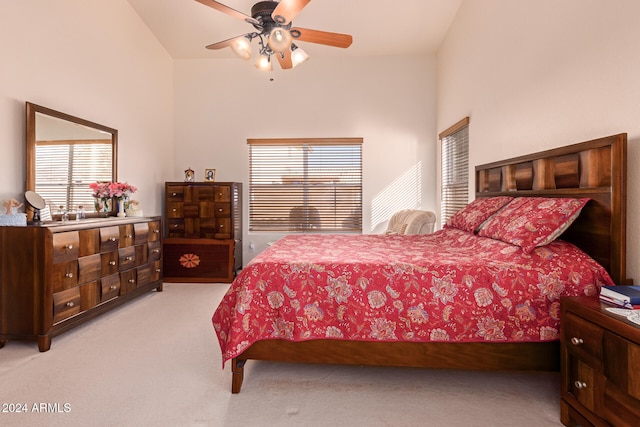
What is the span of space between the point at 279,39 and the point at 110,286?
8.65 ft

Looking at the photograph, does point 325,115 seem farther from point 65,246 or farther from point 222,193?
point 65,246

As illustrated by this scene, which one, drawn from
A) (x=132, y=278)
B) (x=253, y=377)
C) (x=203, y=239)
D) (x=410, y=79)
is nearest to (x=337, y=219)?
(x=203, y=239)

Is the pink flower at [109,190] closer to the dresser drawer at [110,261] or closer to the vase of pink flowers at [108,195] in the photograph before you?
→ the vase of pink flowers at [108,195]

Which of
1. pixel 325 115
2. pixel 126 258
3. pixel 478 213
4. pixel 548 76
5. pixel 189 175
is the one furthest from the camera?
pixel 325 115

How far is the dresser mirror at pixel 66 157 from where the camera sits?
290cm

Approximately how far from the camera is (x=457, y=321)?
181 centimetres

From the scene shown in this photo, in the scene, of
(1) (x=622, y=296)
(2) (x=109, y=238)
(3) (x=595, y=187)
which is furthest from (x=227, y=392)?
(3) (x=595, y=187)

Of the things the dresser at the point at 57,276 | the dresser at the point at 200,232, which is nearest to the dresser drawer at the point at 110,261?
the dresser at the point at 57,276

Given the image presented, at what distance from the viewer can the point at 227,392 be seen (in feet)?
6.41

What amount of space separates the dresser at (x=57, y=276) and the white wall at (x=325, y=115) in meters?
2.24

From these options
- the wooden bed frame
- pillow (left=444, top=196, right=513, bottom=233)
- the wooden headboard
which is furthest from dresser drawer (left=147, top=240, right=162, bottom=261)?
the wooden headboard

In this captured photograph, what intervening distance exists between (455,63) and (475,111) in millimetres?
957

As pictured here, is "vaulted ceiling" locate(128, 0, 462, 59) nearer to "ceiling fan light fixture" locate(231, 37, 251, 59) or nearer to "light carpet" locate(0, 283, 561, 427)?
"ceiling fan light fixture" locate(231, 37, 251, 59)

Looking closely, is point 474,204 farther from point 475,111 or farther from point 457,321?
point 457,321
